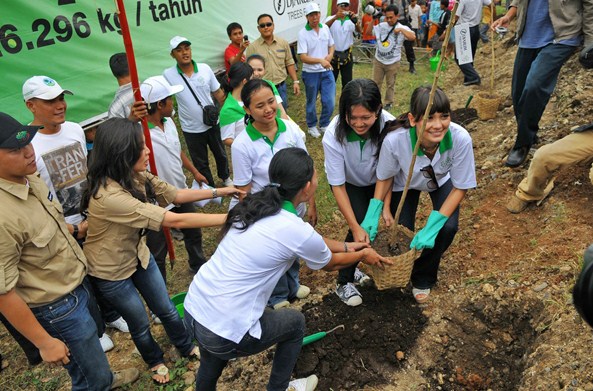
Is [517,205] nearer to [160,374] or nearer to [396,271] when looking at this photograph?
[396,271]

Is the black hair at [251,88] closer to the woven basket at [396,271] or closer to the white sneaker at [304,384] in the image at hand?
the woven basket at [396,271]

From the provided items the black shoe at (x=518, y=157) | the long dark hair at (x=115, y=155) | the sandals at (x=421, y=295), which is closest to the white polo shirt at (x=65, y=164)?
the long dark hair at (x=115, y=155)

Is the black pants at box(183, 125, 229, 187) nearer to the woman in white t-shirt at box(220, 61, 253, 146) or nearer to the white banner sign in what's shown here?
the woman in white t-shirt at box(220, 61, 253, 146)

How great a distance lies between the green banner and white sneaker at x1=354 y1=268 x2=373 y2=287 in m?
3.44

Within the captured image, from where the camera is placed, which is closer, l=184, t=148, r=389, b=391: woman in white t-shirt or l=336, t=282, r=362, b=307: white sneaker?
l=184, t=148, r=389, b=391: woman in white t-shirt

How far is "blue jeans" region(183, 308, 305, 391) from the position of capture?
2094 mm

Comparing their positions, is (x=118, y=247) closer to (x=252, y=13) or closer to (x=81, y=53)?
(x=81, y=53)

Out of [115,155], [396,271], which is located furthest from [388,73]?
[115,155]

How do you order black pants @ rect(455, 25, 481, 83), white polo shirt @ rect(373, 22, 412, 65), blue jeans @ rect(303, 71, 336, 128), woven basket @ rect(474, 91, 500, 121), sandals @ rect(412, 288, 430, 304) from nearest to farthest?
sandals @ rect(412, 288, 430, 304) < woven basket @ rect(474, 91, 500, 121) < blue jeans @ rect(303, 71, 336, 128) < white polo shirt @ rect(373, 22, 412, 65) < black pants @ rect(455, 25, 481, 83)

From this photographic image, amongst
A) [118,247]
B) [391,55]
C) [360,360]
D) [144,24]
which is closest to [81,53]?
[144,24]

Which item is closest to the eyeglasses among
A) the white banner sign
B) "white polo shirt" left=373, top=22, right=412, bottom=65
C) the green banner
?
the white banner sign

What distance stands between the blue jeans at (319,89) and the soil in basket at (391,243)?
4.21 meters

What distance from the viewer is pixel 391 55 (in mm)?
7465

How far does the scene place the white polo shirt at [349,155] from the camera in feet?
9.68
